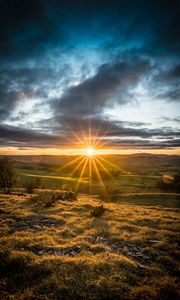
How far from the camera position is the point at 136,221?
1672cm

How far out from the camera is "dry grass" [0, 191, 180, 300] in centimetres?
677

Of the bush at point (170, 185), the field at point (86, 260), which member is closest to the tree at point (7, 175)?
the field at point (86, 260)

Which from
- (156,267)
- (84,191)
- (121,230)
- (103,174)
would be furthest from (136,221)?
(103,174)

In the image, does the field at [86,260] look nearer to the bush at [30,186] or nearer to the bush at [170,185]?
the bush at [30,186]

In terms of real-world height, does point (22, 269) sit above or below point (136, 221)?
above

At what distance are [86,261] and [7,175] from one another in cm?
2979

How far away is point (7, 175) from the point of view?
34.6 metres

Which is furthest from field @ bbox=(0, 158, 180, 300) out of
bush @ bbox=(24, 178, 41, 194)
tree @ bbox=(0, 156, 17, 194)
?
bush @ bbox=(24, 178, 41, 194)

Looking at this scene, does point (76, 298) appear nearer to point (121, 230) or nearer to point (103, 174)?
point (121, 230)

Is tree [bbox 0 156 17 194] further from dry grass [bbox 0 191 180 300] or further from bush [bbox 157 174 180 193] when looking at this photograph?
bush [bbox 157 174 180 193]

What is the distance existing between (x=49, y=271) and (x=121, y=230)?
23.9 feet

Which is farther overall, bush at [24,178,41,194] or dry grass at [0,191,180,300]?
bush at [24,178,41,194]

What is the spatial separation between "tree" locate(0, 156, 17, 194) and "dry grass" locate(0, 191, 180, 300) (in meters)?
21.4

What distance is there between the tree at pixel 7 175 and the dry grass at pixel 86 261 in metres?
21.4
